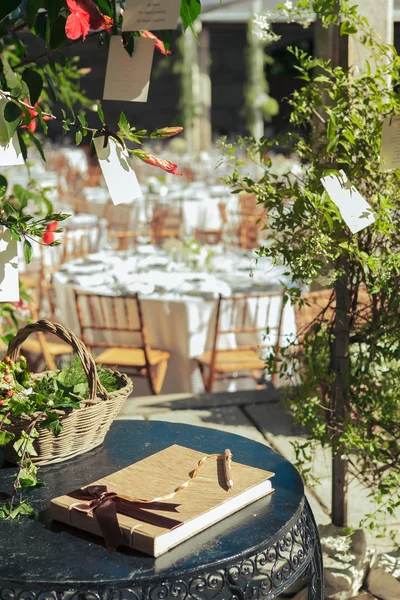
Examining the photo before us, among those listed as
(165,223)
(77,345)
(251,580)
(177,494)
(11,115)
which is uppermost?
(11,115)

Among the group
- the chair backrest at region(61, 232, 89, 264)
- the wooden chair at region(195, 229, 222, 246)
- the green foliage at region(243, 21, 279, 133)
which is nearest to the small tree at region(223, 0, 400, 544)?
the chair backrest at region(61, 232, 89, 264)

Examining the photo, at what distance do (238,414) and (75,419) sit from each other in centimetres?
194

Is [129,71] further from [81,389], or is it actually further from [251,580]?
[251,580]

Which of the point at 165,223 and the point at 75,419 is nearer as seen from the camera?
the point at 75,419

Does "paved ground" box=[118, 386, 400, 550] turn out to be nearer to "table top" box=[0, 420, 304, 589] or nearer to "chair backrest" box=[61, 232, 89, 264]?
"table top" box=[0, 420, 304, 589]

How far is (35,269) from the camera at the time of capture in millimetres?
6273

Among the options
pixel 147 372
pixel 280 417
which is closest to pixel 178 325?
pixel 147 372

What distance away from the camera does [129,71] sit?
5.77ft

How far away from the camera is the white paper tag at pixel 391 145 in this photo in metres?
1.99

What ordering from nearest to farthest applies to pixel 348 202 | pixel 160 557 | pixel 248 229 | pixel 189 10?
pixel 160 557
pixel 189 10
pixel 348 202
pixel 248 229

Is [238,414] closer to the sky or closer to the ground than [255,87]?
closer to the ground

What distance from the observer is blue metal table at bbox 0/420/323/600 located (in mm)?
1314

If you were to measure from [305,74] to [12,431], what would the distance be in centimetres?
117

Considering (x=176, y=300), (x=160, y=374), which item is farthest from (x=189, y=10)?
(x=160, y=374)
